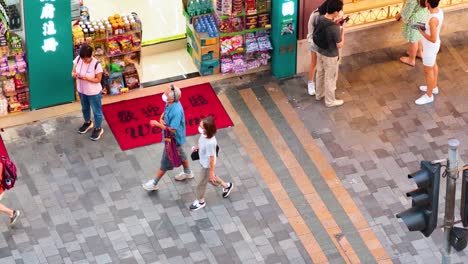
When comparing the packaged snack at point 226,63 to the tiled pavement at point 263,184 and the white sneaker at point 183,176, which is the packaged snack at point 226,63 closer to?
the tiled pavement at point 263,184

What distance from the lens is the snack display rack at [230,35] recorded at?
59.8 feet

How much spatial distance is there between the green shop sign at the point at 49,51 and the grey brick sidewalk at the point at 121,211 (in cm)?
59

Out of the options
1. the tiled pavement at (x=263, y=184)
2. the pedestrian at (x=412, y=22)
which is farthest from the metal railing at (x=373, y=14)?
the tiled pavement at (x=263, y=184)

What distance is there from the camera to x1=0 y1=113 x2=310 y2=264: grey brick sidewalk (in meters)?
15.3

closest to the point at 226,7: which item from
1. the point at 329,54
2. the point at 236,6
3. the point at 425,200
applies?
the point at 236,6

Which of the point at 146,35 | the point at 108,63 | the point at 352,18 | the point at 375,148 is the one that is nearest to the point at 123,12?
the point at 146,35

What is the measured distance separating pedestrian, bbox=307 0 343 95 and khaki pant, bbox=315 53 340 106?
0.60 ft

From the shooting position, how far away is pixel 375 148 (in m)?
17.2

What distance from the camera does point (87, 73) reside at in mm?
16484

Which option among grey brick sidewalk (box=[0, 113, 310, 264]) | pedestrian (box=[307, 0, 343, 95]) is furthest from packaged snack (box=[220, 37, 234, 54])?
grey brick sidewalk (box=[0, 113, 310, 264])

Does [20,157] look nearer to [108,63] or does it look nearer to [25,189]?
[25,189]

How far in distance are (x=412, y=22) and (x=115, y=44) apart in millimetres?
4761

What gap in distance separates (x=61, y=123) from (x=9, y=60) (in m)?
1.27

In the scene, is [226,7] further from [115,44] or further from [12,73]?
[12,73]
